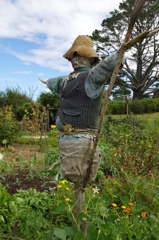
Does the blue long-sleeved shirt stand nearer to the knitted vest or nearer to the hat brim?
the knitted vest

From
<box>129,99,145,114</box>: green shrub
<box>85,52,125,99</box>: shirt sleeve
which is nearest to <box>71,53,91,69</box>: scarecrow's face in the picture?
<box>85,52,125,99</box>: shirt sleeve

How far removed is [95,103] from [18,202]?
1266 mm

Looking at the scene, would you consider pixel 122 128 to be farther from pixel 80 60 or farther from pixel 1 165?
pixel 80 60

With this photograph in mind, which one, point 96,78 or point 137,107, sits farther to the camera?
point 137,107

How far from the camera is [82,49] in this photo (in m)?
2.11

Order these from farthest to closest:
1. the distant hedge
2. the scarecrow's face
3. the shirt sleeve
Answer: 1. the distant hedge
2. the scarecrow's face
3. the shirt sleeve

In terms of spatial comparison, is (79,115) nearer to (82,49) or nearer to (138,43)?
(82,49)

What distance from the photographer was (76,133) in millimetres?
2059

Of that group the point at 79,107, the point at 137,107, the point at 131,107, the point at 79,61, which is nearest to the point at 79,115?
the point at 79,107

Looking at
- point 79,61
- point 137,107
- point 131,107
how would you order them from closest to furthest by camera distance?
point 79,61 < point 131,107 < point 137,107

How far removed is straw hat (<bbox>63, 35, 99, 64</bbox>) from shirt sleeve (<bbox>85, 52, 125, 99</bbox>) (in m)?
0.23

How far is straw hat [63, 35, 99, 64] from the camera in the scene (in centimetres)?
211

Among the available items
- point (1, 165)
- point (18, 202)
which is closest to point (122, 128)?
point (1, 165)

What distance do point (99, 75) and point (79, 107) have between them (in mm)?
297
